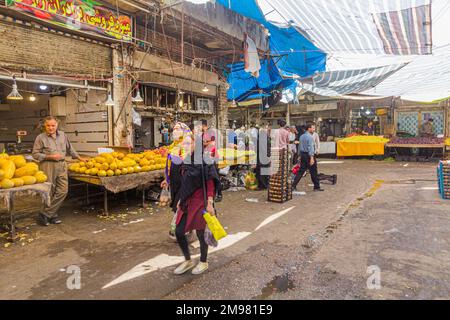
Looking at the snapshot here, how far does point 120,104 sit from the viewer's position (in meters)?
8.98

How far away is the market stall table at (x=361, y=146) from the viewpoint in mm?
17906

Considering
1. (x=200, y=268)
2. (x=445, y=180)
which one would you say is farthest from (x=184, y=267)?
(x=445, y=180)

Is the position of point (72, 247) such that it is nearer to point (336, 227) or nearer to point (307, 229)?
point (307, 229)

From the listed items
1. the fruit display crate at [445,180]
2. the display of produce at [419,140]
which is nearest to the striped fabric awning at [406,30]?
the fruit display crate at [445,180]

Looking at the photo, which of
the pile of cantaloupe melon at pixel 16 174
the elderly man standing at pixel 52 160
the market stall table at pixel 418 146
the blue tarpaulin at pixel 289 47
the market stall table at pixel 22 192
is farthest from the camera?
the market stall table at pixel 418 146

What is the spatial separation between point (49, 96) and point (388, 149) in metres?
18.1

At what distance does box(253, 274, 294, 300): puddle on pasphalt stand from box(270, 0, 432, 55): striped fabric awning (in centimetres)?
500

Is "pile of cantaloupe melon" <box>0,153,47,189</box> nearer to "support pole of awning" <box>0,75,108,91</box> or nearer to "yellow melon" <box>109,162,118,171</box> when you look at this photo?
"yellow melon" <box>109,162,118,171</box>

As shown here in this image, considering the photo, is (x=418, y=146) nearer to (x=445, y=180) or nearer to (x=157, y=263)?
(x=445, y=180)

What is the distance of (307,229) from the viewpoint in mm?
5539

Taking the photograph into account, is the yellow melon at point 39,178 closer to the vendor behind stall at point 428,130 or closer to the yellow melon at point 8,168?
the yellow melon at point 8,168

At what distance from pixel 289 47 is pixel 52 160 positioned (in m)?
8.00

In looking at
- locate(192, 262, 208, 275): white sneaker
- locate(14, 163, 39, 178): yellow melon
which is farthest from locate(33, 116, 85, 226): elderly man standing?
locate(192, 262, 208, 275): white sneaker

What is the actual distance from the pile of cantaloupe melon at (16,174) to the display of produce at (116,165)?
47.0 inches
